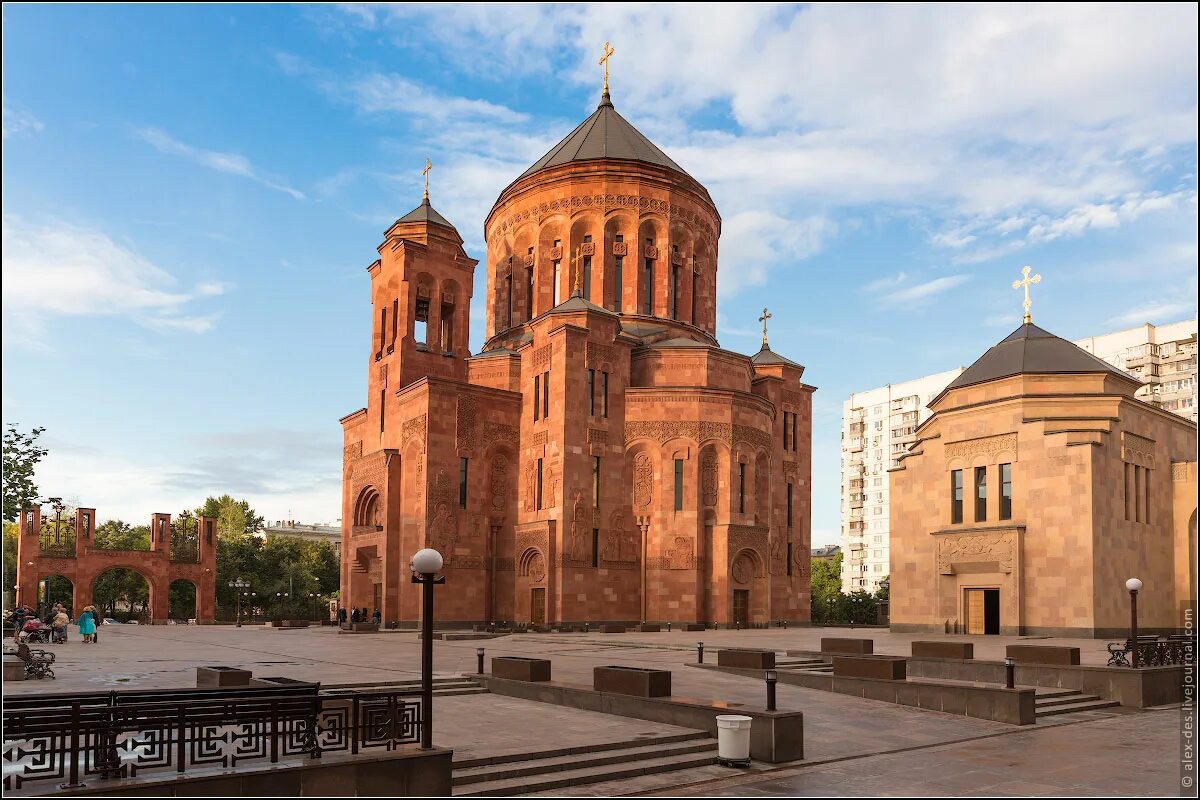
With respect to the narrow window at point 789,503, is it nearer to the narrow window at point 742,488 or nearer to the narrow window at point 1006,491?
the narrow window at point 742,488

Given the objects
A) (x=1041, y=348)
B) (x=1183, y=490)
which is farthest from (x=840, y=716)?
(x=1183, y=490)

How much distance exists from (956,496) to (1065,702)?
17432 millimetres

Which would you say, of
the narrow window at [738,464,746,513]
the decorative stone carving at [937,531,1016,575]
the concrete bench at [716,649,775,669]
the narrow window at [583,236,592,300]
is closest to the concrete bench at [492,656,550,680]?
the concrete bench at [716,649,775,669]

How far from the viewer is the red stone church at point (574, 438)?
39.5 meters

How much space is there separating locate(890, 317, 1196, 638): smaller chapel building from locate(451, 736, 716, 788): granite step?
22.2 m

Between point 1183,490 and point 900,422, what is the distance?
56730mm

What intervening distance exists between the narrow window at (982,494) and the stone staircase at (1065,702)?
15546mm

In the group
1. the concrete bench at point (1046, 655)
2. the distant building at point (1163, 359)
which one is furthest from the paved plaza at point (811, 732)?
the distant building at point (1163, 359)

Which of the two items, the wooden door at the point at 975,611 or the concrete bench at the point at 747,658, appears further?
the wooden door at the point at 975,611

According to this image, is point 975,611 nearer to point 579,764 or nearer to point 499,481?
point 499,481

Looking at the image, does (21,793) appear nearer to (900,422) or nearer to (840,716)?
(840,716)

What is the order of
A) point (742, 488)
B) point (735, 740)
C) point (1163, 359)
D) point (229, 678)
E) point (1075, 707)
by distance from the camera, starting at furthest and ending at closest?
point (1163, 359) < point (742, 488) < point (1075, 707) < point (229, 678) < point (735, 740)

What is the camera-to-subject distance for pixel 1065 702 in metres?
18.3

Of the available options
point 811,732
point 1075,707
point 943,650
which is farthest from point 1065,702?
point 811,732
